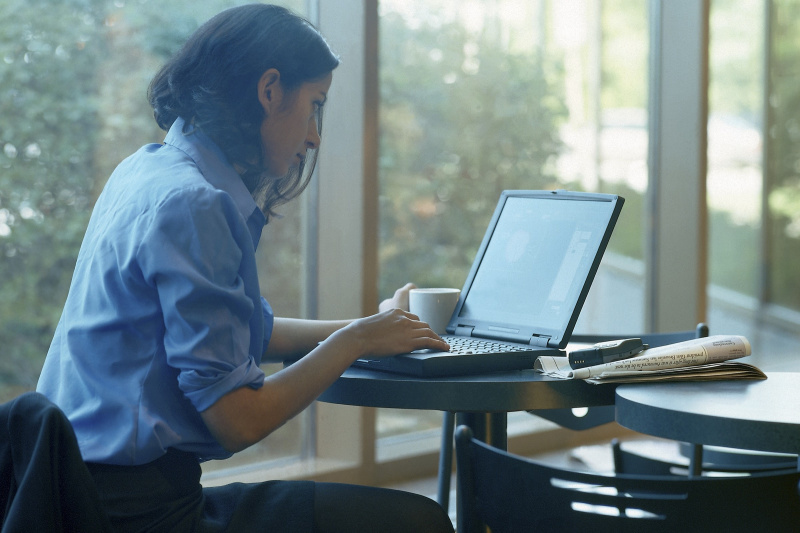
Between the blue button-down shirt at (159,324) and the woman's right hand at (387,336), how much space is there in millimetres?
186

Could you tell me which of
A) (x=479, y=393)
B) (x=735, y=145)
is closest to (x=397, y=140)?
(x=479, y=393)

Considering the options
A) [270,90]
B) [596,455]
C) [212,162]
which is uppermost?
[270,90]

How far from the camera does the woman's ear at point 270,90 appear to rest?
1364mm

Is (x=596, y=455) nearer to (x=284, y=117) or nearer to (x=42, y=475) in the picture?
(x=284, y=117)

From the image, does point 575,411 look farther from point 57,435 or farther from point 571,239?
point 57,435

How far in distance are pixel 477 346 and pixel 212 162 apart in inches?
21.3

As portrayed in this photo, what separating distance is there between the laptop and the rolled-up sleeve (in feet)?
1.04

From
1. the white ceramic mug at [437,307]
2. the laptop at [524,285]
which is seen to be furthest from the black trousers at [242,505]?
the white ceramic mug at [437,307]

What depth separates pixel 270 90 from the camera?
138 cm

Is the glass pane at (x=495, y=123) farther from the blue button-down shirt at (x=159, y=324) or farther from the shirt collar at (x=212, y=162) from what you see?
the blue button-down shirt at (x=159, y=324)

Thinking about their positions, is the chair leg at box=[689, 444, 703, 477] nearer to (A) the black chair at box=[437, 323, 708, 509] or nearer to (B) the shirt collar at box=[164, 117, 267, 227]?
(A) the black chair at box=[437, 323, 708, 509]

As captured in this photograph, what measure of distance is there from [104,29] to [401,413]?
1662mm

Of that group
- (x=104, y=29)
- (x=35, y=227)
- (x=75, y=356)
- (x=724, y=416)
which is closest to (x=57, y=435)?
(x=75, y=356)

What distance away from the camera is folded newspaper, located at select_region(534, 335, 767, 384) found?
1.37 metres
